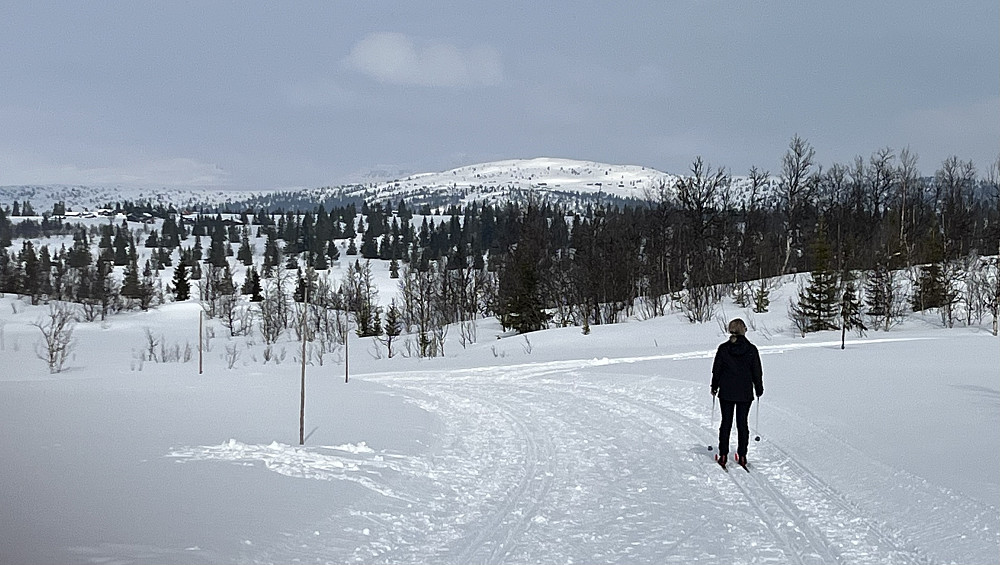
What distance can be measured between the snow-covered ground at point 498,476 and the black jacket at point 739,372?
3.16ft

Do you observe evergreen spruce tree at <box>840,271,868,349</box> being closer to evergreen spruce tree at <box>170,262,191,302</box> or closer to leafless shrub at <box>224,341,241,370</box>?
leafless shrub at <box>224,341,241,370</box>

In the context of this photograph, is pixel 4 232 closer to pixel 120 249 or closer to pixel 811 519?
pixel 811 519

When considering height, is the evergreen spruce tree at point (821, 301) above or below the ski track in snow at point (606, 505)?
above

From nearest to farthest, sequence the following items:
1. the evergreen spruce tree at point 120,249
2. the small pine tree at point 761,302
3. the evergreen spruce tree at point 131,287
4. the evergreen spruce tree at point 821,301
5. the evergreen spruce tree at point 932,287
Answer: the evergreen spruce tree at point 821,301
the evergreen spruce tree at point 932,287
the small pine tree at point 761,302
the evergreen spruce tree at point 131,287
the evergreen spruce tree at point 120,249

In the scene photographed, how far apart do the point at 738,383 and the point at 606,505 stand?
2894 mm

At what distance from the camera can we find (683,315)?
1806 inches

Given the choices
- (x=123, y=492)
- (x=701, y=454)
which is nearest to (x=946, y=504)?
(x=701, y=454)

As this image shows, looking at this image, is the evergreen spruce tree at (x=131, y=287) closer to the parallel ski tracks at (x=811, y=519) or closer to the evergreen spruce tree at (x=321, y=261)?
the evergreen spruce tree at (x=321, y=261)

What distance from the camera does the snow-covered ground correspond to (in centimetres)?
570

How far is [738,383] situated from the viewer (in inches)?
346

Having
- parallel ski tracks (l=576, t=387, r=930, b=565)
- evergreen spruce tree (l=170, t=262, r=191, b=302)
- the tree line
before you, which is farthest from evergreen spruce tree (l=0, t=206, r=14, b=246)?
evergreen spruce tree (l=170, t=262, r=191, b=302)

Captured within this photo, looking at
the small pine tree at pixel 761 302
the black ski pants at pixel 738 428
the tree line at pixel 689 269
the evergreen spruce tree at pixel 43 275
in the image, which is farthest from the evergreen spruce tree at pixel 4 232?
the small pine tree at pixel 761 302

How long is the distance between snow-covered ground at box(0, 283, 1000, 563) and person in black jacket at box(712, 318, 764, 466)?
0.43 meters

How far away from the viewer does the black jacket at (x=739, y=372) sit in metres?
8.76
